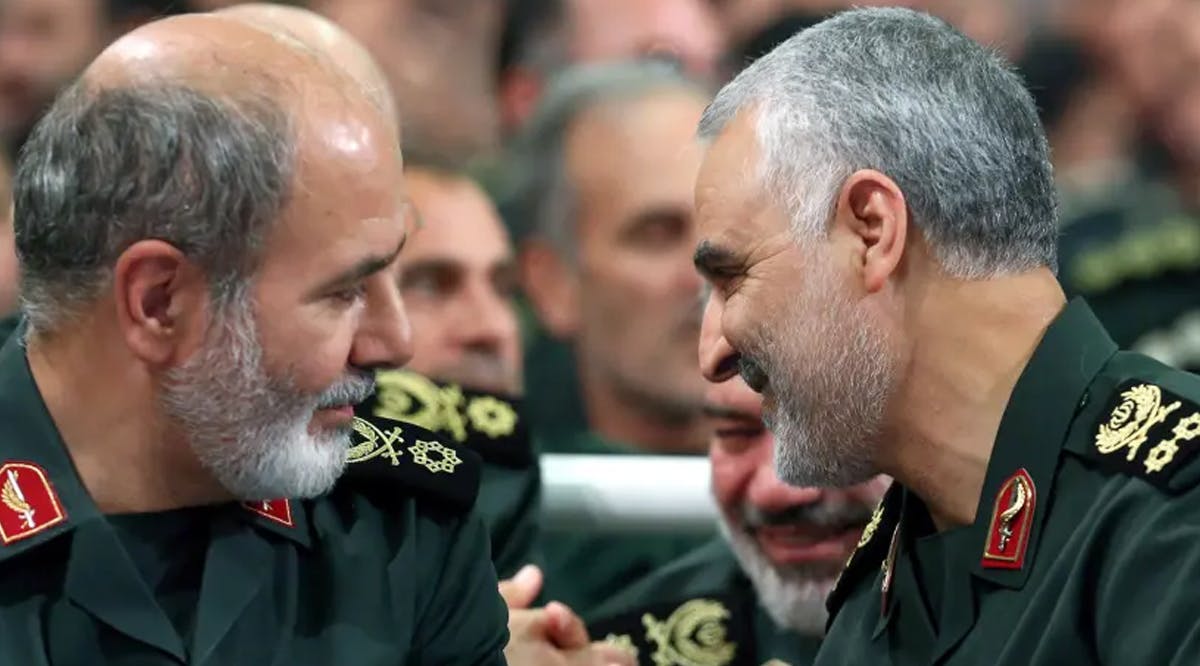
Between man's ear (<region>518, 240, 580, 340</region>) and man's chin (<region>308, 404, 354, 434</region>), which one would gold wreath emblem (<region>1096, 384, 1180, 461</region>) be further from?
man's ear (<region>518, 240, 580, 340</region>)

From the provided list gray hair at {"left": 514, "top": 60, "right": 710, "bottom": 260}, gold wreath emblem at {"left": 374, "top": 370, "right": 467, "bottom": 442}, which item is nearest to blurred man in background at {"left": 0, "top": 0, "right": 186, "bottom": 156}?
gray hair at {"left": 514, "top": 60, "right": 710, "bottom": 260}

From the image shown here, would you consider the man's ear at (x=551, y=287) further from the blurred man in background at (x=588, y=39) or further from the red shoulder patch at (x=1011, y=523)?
the red shoulder patch at (x=1011, y=523)

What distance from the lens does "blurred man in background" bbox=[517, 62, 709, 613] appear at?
10.4 feet

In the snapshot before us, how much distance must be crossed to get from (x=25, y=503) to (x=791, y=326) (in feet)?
1.95

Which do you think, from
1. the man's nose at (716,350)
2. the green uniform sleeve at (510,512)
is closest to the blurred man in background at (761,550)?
the green uniform sleeve at (510,512)

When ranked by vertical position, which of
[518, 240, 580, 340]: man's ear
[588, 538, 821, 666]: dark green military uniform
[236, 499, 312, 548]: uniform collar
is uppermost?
[236, 499, 312, 548]: uniform collar

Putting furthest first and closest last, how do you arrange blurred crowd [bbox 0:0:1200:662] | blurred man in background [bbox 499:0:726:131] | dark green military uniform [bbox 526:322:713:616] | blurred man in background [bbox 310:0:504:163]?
blurred man in background [bbox 499:0:726:131] → blurred man in background [bbox 310:0:504:163] → blurred crowd [bbox 0:0:1200:662] → dark green military uniform [bbox 526:322:713:616]

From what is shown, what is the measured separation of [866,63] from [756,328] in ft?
0.73

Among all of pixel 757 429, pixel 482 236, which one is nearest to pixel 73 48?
pixel 482 236

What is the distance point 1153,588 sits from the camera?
1.29m

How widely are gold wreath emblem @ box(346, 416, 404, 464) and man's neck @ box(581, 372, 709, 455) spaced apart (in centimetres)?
152

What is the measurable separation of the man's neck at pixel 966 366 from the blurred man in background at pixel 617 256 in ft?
5.29

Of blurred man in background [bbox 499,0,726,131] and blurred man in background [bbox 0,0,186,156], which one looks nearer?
blurred man in background [bbox 0,0,186,156]

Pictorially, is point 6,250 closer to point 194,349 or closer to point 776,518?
point 776,518
